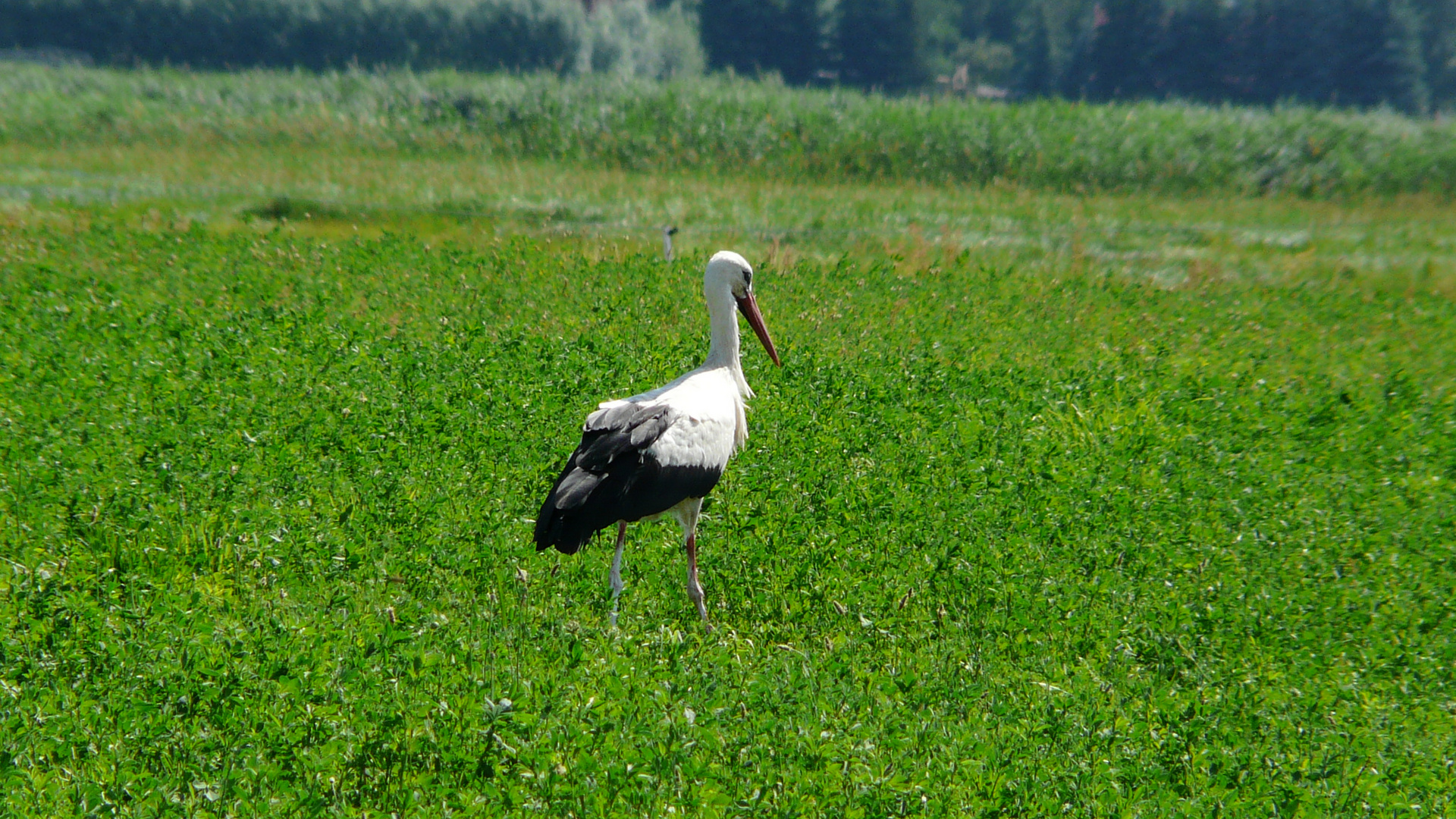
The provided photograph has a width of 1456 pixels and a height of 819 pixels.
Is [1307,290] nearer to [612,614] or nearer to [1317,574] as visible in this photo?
[1317,574]

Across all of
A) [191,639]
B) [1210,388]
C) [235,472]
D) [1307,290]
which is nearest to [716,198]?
[1307,290]

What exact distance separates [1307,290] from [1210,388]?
8.07 m

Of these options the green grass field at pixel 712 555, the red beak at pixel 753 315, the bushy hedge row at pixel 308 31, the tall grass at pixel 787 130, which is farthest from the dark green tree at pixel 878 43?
the red beak at pixel 753 315

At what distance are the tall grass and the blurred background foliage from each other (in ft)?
86.1

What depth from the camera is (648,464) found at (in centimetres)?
616

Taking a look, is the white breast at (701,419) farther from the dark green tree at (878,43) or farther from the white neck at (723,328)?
the dark green tree at (878,43)

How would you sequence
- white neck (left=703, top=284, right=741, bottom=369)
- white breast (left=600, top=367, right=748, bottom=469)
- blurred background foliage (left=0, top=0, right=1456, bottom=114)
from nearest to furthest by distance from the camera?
white breast (left=600, top=367, right=748, bottom=469)
white neck (left=703, top=284, right=741, bottom=369)
blurred background foliage (left=0, top=0, right=1456, bottom=114)

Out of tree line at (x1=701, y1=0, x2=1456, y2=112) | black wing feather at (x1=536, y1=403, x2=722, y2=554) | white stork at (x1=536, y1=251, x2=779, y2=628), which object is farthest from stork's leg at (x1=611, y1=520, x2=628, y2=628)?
tree line at (x1=701, y1=0, x2=1456, y2=112)

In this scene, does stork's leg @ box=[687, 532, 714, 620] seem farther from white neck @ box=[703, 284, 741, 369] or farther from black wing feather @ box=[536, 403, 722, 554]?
white neck @ box=[703, 284, 741, 369]

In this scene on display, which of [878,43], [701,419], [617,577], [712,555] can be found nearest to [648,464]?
[701,419]

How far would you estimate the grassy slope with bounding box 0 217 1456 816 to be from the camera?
4688 mm

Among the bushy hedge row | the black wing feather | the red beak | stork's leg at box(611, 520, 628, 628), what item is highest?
the bushy hedge row

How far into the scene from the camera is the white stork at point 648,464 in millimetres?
5922

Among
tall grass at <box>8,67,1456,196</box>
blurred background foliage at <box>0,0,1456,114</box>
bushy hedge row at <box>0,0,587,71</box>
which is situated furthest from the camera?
blurred background foliage at <box>0,0,1456,114</box>
